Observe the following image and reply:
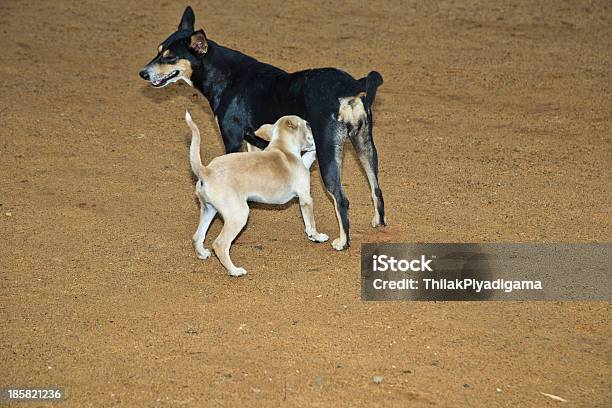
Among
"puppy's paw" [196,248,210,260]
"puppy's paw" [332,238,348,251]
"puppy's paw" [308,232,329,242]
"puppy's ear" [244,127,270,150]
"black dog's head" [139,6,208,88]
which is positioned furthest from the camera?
"black dog's head" [139,6,208,88]

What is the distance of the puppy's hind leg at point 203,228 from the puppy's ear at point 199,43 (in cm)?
197

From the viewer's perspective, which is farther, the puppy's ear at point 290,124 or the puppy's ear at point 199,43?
the puppy's ear at point 199,43

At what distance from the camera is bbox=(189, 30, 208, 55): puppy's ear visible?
887 centimetres

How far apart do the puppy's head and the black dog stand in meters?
0.11

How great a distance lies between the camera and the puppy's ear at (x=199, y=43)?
887cm

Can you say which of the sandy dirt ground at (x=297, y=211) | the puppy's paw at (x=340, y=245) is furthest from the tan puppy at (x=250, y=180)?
the sandy dirt ground at (x=297, y=211)

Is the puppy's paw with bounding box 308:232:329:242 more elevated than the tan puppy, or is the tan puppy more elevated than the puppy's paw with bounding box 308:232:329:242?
the tan puppy

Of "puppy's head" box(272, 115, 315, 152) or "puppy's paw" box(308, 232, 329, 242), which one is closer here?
"puppy's head" box(272, 115, 315, 152)

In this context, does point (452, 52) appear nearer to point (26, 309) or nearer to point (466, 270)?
point (466, 270)

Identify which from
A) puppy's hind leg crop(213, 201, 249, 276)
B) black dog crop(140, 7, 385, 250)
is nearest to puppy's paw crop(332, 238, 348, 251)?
black dog crop(140, 7, 385, 250)

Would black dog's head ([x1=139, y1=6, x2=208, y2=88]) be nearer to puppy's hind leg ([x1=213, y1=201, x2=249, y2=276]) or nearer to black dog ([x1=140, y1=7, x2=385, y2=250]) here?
black dog ([x1=140, y1=7, x2=385, y2=250])

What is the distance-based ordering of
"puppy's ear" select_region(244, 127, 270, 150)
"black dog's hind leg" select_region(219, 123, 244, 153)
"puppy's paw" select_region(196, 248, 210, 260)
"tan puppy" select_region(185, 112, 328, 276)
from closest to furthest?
1. "tan puppy" select_region(185, 112, 328, 276)
2. "puppy's paw" select_region(196, 248, 210, 260)
3. "puppy's ear" select_region(244, 127, 270, 150)
4. "black dog's hind leg" select_region(219, 123, 244, 153)

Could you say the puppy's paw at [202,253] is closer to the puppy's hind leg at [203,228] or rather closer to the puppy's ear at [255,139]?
the puppy's hind leg at [203,228]

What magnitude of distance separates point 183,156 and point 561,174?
4.14 metres
